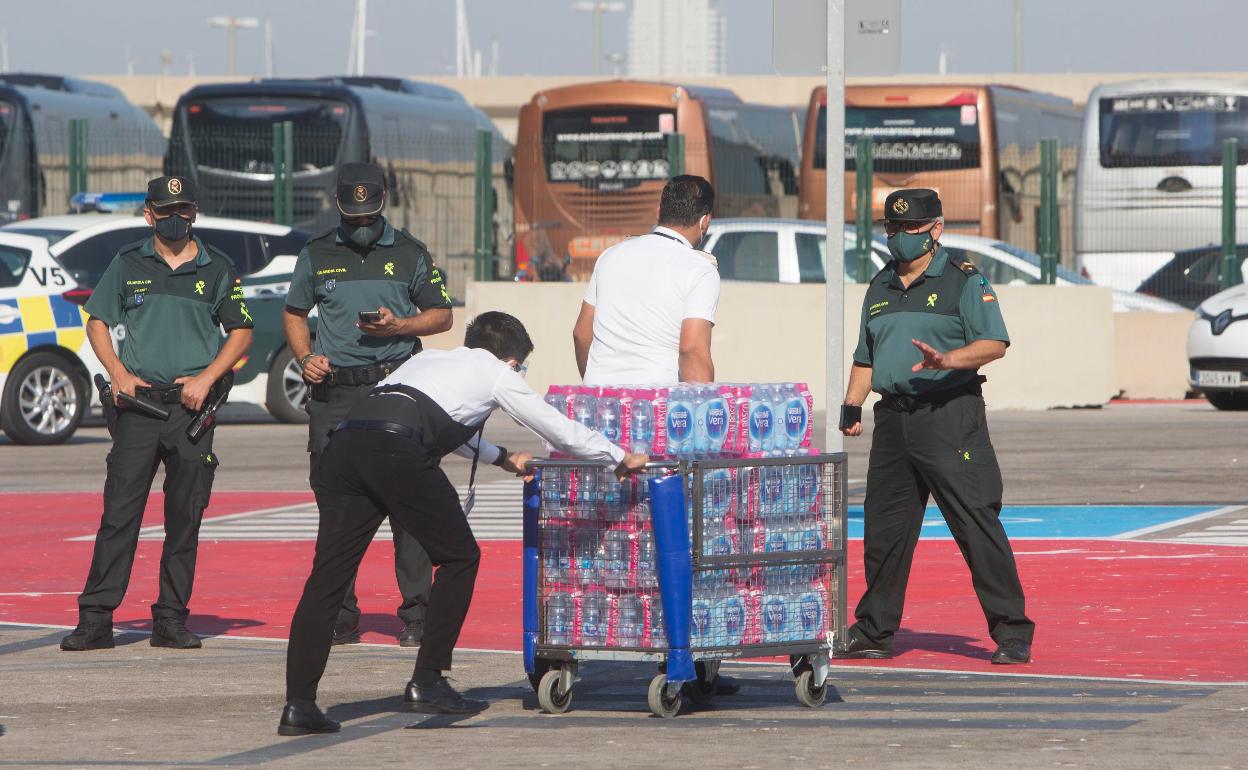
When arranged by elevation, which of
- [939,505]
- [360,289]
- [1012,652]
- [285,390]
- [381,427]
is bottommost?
[285,390]

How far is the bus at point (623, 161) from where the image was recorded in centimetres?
2470

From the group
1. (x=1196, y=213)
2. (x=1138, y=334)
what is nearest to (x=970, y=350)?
(x=1138, y=334)

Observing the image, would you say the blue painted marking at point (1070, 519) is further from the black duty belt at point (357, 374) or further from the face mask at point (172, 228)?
the face mask at point (172, 228)

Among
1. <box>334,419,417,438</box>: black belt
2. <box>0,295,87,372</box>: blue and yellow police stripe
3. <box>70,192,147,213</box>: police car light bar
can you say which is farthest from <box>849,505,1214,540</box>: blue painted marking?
<box>70,192,147,213</box>: police car light bar

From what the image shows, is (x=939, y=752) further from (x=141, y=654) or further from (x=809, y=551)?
(x=141, y=654)

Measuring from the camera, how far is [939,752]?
266 inches

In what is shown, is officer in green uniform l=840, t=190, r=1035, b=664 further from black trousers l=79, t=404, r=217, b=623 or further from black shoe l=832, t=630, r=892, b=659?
black trousers l=79, t=404, r=217, b=623

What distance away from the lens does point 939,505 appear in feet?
28.7

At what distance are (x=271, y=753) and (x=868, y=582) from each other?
9.44 ft

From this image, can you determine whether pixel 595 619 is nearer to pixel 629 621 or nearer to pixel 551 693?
pixel 629 621

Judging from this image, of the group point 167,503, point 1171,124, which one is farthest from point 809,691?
point 1171,124

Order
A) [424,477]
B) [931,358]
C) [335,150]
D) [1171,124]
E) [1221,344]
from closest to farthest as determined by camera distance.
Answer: [424,477] → [931,358] → [1221,344] → [335,150] → [1171,124]

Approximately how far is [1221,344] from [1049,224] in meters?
3.27

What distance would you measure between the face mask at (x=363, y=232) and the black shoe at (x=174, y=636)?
170 centimetres
